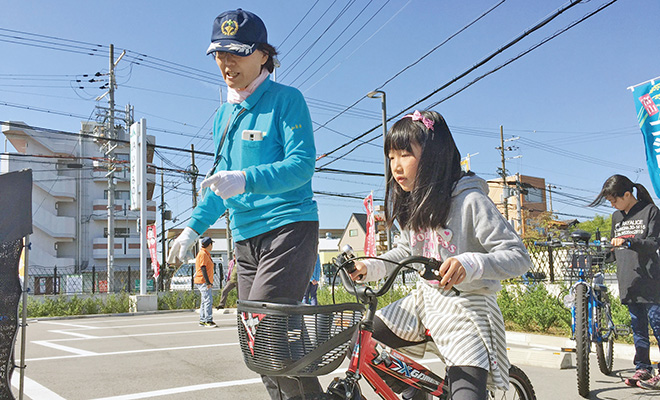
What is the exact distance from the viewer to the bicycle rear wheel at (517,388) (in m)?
2.55

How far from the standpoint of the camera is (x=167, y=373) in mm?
5504

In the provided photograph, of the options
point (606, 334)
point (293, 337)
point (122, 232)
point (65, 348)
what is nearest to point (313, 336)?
point (293, 337)

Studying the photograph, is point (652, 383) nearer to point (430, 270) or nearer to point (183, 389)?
point (430, 270)

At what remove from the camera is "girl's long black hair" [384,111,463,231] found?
215 centimetres

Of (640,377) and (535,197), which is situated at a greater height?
(535,197)

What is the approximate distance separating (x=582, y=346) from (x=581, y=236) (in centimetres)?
97

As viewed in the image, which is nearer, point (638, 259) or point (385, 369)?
point (385, 369)

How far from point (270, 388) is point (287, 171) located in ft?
2.96

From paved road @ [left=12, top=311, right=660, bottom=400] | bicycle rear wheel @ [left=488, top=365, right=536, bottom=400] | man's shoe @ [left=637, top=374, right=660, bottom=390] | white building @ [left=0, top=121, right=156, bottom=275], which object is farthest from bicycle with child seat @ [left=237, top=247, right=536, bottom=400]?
white building @ [left=0, top=121, right=156, bottom=275]

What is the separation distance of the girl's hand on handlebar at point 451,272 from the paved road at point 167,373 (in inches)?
104

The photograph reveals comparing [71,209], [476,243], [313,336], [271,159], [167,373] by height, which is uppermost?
[71,209]

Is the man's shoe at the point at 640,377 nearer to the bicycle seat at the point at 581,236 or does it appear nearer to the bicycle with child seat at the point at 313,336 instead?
the bicycle seat at the point at 581,236

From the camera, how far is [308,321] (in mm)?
1614

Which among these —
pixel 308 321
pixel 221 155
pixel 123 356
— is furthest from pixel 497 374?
pixel 123 356
